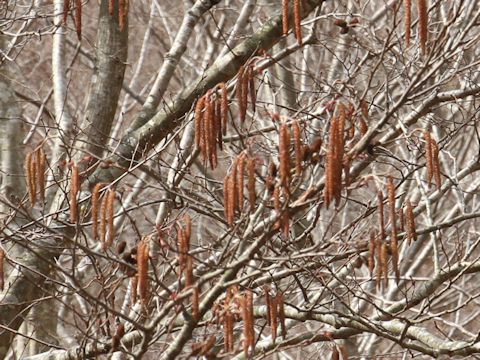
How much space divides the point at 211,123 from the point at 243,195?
39 centimetres

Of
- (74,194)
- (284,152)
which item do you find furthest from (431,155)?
(74,194)

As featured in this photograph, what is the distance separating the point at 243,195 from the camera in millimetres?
3781

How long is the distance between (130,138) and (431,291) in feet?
7.87

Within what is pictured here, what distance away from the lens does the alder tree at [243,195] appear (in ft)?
12.9

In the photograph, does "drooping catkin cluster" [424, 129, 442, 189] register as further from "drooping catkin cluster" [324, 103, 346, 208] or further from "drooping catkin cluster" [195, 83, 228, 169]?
"drooping catkin cluster" [195, 83, 228, 169]

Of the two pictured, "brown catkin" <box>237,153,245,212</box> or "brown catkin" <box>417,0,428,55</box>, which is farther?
"brown catkin" <box>417,0,428,55</box>

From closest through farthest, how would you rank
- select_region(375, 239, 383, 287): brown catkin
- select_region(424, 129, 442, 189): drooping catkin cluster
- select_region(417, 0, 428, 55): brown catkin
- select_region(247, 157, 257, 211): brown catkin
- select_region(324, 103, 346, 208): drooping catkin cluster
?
select_region(324, 103, 346, 208): drooping catkin cluster → select_region(247, 157, 257, 211): brown catkin → select_region(375, 239, 383, 287): brown catkin → select_region(417, 0, 428, 55): brown catkin → select_region(424, 129, 442, 189): drooping catkin cluster

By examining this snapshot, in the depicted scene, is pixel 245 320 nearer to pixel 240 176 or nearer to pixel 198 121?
pixel 240 176

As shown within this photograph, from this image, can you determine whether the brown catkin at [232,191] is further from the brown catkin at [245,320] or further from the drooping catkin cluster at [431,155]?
the drooping catkin cluster at [431,155]

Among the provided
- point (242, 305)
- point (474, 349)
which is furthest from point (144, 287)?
point (474, 349)

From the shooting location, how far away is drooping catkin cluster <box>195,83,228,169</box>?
3.95 m

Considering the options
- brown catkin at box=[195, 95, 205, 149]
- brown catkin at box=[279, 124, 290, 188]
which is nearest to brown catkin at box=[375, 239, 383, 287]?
brown catkin at box=[279, 124, 290, 188]

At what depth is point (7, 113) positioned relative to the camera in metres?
7.56

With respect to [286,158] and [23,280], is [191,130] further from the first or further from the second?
[286,158]
